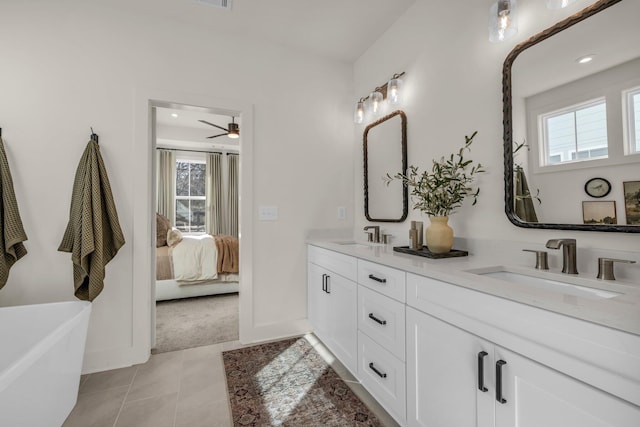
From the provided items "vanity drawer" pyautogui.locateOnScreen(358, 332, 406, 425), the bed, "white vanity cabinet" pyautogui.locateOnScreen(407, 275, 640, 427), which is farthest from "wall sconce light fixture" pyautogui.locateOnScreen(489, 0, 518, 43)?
the bed

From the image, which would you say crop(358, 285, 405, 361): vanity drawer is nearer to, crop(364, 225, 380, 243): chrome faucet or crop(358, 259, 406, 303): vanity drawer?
crop(358, 259, 406, 303): vanity drawer

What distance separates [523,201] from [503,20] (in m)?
0.89

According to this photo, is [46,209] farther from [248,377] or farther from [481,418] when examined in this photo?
[481,418]

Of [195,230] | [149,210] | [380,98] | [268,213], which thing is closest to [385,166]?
[380,98]

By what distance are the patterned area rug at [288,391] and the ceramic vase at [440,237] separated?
38.0 inches

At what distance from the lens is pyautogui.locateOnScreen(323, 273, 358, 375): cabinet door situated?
181 centimetres

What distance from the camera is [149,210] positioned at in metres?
2.21

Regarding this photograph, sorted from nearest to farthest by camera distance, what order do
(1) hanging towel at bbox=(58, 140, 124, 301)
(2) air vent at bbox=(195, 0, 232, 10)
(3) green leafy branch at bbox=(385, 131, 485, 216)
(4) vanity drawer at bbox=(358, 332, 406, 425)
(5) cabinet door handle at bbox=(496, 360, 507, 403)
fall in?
1. (5) cabinet door handle at bbox=(496, 360, 507, 403)
2. (4) vanity drawer at bbox=(358, 332, 406, 425)
3. (3) green leafy branch at bbox=(385, 131, 485, 216)
4. (1) hanging towel at bbox=(58, 140, 124, 301)
5. (2) air vent at bbox=(195, 0, 232, 10)

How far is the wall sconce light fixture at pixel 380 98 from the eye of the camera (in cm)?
219

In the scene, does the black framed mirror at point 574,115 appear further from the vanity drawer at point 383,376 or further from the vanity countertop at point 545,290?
the vanity drawer at point 383,376

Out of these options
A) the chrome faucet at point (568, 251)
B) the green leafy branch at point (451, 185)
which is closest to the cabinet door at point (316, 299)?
the green leafy branch at point (451, 185)

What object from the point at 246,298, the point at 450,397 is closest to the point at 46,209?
the point at 246,298

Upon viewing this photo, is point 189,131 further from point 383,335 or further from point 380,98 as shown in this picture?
point 383,335

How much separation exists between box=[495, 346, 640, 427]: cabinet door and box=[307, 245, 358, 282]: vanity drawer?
3.21ft
